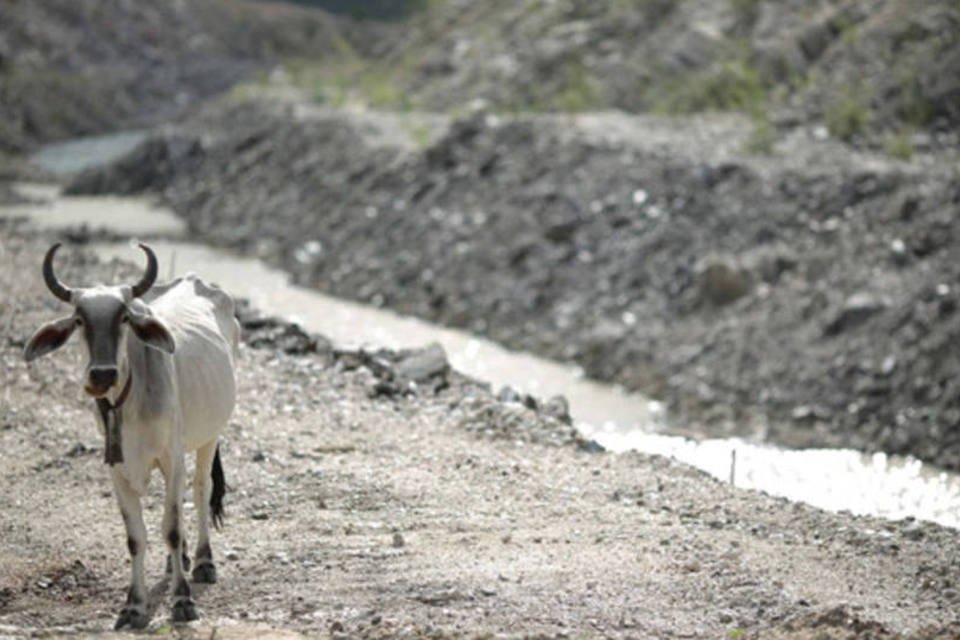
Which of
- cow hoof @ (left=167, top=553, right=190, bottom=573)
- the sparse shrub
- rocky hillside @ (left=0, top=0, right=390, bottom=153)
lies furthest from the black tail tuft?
rocky hillside @ (left=0, top=0, right=390, bottom=153)

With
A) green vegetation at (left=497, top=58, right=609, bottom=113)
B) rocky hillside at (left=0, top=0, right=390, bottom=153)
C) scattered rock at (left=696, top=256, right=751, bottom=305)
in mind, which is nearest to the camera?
scattered rock at (left=696, top=256, right=751, bottom=305)

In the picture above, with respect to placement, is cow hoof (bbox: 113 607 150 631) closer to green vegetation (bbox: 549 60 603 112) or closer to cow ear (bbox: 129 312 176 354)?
cow ear (bbox: 129 312 176 354)

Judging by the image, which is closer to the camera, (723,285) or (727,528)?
(727,528)

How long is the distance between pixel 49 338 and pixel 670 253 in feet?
43.7

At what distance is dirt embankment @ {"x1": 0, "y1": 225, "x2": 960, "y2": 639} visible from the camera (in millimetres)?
9039

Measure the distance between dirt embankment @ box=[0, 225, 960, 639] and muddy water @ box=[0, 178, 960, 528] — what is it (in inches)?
67.1

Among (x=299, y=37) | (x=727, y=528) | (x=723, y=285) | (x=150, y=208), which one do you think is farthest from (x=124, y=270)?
(x=299, y=37)

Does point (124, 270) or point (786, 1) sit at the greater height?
point (786, 1)

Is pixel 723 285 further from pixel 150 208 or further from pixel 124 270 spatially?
pixel 150 208

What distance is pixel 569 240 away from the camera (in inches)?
902

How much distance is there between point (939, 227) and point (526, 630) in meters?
11.7

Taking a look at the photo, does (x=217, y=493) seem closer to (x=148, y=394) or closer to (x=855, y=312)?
(x=148, y=394)

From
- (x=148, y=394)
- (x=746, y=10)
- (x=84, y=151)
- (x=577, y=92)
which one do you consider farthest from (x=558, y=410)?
(x=84, y=151)

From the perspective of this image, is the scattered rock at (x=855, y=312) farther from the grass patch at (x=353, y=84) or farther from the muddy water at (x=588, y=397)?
the grass patch at (x=353, y=84)
